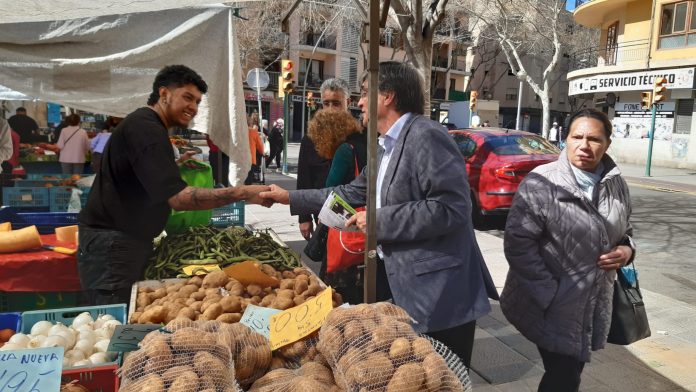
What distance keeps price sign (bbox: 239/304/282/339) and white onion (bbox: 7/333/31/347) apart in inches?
38.2

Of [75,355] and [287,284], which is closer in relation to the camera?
[75,355]

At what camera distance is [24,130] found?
12.8 meters

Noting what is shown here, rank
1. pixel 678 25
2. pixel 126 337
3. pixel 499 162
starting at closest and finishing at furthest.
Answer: pixel 126 337 < pixel 499 162 < pixel 678 25

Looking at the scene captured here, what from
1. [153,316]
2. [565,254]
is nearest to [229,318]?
[153,316]

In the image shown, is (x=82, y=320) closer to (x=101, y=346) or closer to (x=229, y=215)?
(x=101, y=346)

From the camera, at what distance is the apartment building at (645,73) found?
2366cm

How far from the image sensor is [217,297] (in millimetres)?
2709

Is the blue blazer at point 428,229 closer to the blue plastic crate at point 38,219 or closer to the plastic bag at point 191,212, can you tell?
the plastic bag at point 191,212

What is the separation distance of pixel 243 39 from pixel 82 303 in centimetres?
2743

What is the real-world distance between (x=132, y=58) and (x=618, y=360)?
15.0 feet

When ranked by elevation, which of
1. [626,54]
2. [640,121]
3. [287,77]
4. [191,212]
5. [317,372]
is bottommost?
[317,372]

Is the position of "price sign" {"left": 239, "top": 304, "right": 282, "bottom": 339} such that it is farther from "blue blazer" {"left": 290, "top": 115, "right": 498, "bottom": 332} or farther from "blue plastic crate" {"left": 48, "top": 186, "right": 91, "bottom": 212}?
"blue plastic crate" {"left": 48, "top": 186, "right": 91, "bottom": 212}

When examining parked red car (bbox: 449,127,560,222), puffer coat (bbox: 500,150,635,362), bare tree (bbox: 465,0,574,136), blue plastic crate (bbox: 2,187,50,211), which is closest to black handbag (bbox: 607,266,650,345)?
puffer coat (bbox: 500,150,635,362)

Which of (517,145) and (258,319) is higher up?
(517,145)
